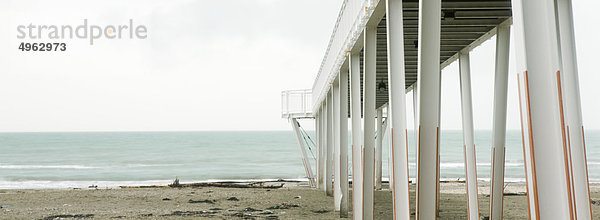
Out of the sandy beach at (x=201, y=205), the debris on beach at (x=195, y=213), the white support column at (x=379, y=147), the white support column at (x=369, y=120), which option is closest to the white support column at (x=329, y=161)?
the sandy beach at (x=201, y=205)

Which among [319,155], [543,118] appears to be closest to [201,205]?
[319,155]

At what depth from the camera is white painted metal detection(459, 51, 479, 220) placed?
11.6m

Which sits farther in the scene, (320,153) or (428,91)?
(320,153)

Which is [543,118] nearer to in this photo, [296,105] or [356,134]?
[356,134]

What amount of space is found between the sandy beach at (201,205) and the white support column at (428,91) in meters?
8.38

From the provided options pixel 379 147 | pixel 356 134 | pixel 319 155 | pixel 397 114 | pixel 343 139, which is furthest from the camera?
pixel 319 155

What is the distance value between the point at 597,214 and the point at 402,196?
910 centimetres

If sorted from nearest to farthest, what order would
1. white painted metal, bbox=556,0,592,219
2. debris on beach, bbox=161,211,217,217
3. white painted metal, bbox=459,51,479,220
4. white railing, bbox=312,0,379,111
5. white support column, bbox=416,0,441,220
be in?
white support column, bbox=416,0,441,220, white painted metal, bbox=556,0,592,219, white railing, bbox=312,0,379,111, white painted metal, bbox=459,51,479,220, debris on beach, bbox=161,211,217,217

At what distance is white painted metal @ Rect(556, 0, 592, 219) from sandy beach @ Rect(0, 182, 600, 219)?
23.0 feet

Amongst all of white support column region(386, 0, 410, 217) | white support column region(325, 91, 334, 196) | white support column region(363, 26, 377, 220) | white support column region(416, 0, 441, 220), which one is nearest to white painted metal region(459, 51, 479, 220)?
white support column region(363, 26, 377, 220)

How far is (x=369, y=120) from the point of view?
10328 mm

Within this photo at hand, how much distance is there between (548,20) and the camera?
376 centimetres

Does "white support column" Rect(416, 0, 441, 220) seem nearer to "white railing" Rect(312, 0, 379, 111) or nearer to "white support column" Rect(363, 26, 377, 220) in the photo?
"white railing" Rect(312, 0, 379, 111)

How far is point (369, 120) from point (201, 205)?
861cm
